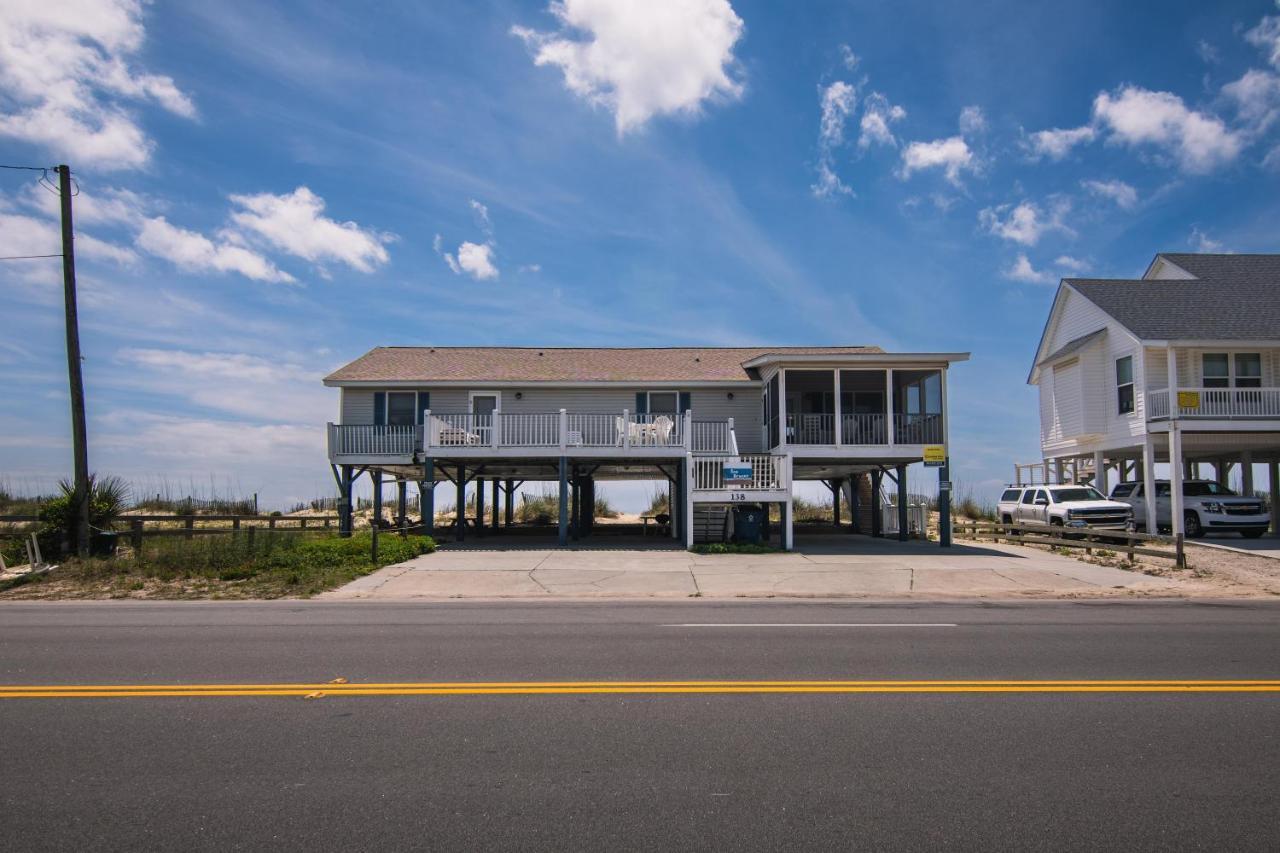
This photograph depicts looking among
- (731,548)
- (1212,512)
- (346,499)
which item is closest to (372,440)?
Answer: (346,499)

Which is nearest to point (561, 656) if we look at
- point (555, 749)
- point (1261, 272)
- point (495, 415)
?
point (555, 749)

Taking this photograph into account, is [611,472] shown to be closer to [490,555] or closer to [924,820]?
[490,555]

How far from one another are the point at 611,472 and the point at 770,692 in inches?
1044

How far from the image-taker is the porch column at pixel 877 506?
1155 inches

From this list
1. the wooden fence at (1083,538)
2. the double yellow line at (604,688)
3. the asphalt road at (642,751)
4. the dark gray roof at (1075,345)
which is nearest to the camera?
the asphalt road at (642,751)

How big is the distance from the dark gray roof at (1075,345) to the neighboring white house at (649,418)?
6.77 metres

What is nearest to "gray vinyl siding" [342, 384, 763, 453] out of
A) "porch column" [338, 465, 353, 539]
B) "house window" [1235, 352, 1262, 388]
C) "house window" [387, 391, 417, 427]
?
"house window" [387, 391, 417, 427]

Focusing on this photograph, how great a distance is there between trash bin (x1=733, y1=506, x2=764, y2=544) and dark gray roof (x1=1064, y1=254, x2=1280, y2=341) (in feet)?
42.4

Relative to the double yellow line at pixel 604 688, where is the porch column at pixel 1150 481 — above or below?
above

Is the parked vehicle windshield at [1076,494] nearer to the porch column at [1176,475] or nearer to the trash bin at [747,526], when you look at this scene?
the porch column at [1176,475]

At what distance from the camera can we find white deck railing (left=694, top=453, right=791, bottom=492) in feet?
73.8

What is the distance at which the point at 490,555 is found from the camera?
2122cm

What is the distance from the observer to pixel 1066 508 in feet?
82.2

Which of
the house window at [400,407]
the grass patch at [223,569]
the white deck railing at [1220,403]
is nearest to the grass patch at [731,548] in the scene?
the grass patch at [223,569]
